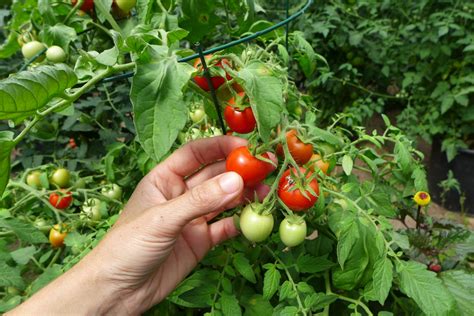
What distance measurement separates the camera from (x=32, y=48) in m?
1.18

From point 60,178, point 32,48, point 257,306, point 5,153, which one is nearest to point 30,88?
point 5,153

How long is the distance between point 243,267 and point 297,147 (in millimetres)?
294

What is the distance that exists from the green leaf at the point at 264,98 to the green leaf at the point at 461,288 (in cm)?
58

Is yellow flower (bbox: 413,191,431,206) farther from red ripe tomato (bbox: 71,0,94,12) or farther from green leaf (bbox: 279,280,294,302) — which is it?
red ripe tomato (bbox: 71,0,94,12)

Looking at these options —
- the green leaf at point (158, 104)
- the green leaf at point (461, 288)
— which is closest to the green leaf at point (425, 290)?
the green leaf at point (461, 288)

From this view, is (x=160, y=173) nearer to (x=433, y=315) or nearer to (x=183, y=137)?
(x=183, y=137)

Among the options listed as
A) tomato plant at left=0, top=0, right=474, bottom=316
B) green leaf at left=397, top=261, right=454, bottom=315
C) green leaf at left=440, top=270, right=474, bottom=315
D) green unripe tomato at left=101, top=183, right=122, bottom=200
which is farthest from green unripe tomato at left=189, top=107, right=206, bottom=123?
green leaf at left=440, top=270, right=474, bottom=315

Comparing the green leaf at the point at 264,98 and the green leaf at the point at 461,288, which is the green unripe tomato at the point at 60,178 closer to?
the green leaf at the point at 264,98

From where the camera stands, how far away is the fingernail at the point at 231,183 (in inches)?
27.8

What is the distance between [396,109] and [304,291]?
312 centimetres

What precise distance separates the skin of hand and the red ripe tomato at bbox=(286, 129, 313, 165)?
0.37ft

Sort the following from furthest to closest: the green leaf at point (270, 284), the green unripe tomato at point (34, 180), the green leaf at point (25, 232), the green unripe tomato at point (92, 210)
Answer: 1. the green unripe tomato at point (34, 180)
2. the green unripe tomato at point (92, 210)
3. the green leaf at point (25, 232)
4. the green leaf at point (270, 284)

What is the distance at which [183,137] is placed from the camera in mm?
1083

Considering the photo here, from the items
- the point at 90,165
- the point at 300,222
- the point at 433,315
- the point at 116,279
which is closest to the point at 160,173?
the point at 116,279
